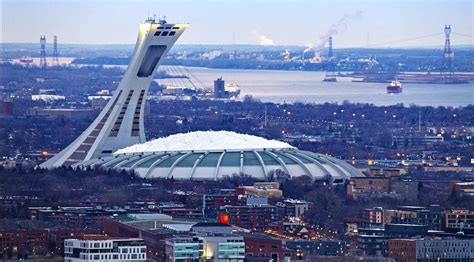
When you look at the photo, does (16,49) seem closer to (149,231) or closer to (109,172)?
(109,172)

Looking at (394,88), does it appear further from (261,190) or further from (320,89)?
(261,190)

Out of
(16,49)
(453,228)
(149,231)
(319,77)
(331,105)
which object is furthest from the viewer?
(319,77)

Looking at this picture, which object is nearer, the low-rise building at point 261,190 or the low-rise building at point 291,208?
the low-rise building at point 291,208

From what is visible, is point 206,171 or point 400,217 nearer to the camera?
point 400,217

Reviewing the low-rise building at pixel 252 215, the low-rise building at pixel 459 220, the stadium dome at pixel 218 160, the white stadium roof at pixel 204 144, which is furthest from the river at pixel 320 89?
the low-rise building at pixel 459 220

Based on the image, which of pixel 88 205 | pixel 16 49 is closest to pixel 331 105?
pixel 16 49

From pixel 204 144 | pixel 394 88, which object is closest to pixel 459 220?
pixel 204 144

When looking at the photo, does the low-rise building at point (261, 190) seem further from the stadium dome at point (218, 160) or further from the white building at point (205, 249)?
the white building at point (205, 249)
